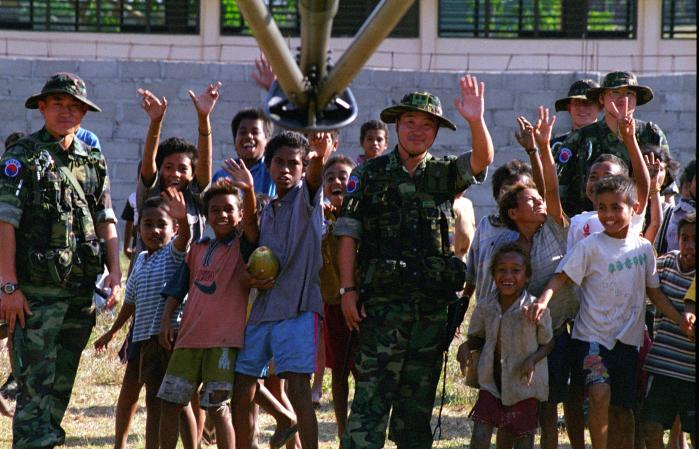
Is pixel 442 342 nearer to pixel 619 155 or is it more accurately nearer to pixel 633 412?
pixel 633 412

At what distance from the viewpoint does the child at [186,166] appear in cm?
768

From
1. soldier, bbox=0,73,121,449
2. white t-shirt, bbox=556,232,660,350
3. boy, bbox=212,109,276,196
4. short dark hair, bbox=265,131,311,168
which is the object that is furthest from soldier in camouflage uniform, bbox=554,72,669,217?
soldier, bbox=0,73,121,449

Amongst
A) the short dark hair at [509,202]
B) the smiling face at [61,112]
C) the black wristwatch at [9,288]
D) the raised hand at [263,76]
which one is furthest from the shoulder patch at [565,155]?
the black wristwatch at [9,288]

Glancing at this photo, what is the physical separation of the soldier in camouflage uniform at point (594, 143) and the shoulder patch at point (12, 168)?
3.24 m

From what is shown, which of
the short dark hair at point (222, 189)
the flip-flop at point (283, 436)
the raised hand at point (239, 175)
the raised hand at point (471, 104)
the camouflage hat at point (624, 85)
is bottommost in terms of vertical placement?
the flip-flop at point (283, 436)

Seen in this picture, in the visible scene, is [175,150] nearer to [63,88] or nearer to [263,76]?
[63,88]

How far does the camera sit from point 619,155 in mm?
7867

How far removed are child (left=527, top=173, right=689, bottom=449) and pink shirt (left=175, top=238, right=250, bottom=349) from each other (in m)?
1.63

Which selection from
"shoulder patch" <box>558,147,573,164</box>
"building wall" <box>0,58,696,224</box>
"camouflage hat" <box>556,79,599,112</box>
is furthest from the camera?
"building wall" <box>0,58,696,224</box>

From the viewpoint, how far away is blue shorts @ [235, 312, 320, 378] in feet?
22.9

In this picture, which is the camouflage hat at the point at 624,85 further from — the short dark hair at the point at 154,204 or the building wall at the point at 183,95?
the building wall at the point at 183,95

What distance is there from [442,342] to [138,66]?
9.22m

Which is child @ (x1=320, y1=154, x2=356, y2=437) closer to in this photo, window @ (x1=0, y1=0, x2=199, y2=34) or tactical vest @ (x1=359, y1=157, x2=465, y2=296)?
tactical vest @ (x1=359, y1=157, x2=465, y2=296)

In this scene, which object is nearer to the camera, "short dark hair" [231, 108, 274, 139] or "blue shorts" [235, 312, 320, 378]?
"blue shorts" [235, 312, 320, 378]
